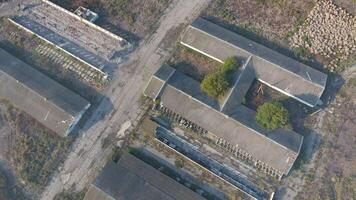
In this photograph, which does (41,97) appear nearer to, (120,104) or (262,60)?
(120,104)

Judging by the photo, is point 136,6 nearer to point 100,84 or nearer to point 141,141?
point 100,84

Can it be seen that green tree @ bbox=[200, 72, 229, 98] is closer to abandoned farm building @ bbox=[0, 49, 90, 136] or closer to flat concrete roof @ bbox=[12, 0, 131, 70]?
flat concrete roof @ bbox=[12, 0, 131, 70]

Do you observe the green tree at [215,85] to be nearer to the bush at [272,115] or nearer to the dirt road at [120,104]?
the bush at [272,115]

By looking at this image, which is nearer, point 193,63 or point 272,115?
point 272,115

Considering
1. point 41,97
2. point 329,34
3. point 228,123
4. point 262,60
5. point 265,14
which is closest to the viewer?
point 228,123

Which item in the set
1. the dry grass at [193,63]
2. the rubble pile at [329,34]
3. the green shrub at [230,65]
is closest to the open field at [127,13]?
the dry grass at [193,63]

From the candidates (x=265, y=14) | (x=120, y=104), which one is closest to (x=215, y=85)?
(x=120, y=104)
